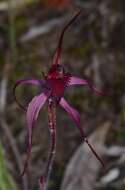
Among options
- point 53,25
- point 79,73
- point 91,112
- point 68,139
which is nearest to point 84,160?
point 68,139

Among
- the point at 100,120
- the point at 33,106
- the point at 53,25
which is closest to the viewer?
the point at 33,106

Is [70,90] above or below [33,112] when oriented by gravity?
below

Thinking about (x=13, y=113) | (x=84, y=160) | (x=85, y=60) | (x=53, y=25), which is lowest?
(x=84, y=160)

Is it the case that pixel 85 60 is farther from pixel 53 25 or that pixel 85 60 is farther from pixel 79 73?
pixel 53 25

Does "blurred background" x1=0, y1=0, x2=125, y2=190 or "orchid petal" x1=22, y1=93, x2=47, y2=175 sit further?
"blurred background" x1=0, y1=0, x2=125, y2=190

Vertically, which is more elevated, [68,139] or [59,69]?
[59,69]

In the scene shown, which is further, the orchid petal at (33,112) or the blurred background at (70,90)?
the blurred background at (70,90)

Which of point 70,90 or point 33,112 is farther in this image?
point 70,90

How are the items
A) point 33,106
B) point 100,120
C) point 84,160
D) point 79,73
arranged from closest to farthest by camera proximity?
point 33,106 → point 84,160 → point 100,120 → point 79,73
